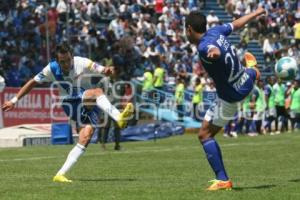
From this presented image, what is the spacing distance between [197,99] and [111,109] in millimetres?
22593

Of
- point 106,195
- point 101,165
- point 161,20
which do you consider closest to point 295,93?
point 161,20

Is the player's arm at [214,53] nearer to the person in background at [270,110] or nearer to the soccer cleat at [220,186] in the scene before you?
the soccer cleat at [220,186]

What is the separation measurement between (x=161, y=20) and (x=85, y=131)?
2794 centimetres

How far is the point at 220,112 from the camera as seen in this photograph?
12.0m

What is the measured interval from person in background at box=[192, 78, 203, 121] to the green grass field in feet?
39.7

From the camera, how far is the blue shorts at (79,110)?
13938mm

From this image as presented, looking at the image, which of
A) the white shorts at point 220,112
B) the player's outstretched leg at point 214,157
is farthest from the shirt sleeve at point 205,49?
the player's outstretched leg at point 214,157

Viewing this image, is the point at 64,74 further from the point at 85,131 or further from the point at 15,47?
the point at 15,47

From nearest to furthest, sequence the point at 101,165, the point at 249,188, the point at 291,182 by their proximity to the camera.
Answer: the point at 249,188 < the point at 291,182 < the point at 101,165

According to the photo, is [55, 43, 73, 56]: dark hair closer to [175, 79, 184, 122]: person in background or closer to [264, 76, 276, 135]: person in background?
[264, 76, 276, 135]: person in background

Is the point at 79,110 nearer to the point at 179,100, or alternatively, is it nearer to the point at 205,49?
the point at 205,49

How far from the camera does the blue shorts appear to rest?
13938 millimetres

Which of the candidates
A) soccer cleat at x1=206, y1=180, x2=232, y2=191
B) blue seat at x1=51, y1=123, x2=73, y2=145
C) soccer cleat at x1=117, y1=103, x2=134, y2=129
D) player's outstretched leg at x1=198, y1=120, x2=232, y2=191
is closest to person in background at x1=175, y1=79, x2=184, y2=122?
blue seat at x1=51, y1=123, x2=73, y2=145

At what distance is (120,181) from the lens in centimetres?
1362
